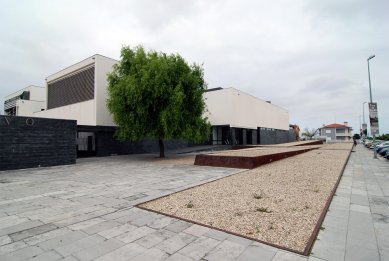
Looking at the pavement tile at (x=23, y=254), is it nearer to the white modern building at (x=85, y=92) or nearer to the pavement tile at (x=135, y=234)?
the pavement tile at (x=135, y=234)

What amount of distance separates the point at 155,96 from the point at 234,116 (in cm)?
1964

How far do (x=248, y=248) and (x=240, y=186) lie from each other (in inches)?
180

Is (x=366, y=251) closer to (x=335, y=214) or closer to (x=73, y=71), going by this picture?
(x=335, y=214)

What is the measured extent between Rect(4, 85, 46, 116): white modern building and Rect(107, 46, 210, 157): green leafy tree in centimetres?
2716

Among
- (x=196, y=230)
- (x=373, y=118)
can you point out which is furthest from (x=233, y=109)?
(x=196, y=230)

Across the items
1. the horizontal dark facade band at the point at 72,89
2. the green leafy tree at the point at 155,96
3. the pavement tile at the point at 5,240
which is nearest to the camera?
the pavement tile at the point at 5,240

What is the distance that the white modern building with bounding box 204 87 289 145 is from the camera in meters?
34.8

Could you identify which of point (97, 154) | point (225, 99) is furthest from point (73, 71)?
point (225, 99)

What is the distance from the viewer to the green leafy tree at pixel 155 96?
16797mm

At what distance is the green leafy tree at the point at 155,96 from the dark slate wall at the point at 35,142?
12.4ft

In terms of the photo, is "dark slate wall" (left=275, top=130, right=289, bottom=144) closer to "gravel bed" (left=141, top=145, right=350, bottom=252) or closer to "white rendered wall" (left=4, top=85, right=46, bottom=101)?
"gravel bed" (left=141, top=145, right=350, bottom=252)

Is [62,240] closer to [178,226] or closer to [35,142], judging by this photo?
[178,226]

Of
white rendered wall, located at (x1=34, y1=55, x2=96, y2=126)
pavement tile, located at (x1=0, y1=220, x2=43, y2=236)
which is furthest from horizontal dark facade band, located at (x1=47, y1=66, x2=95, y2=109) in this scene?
pavement tile, located at (x1=0, y1=220, x2=43, y2=236)

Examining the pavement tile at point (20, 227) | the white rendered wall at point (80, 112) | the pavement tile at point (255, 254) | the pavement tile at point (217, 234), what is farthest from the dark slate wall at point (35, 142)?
the pavement tile at point (255, 254)
